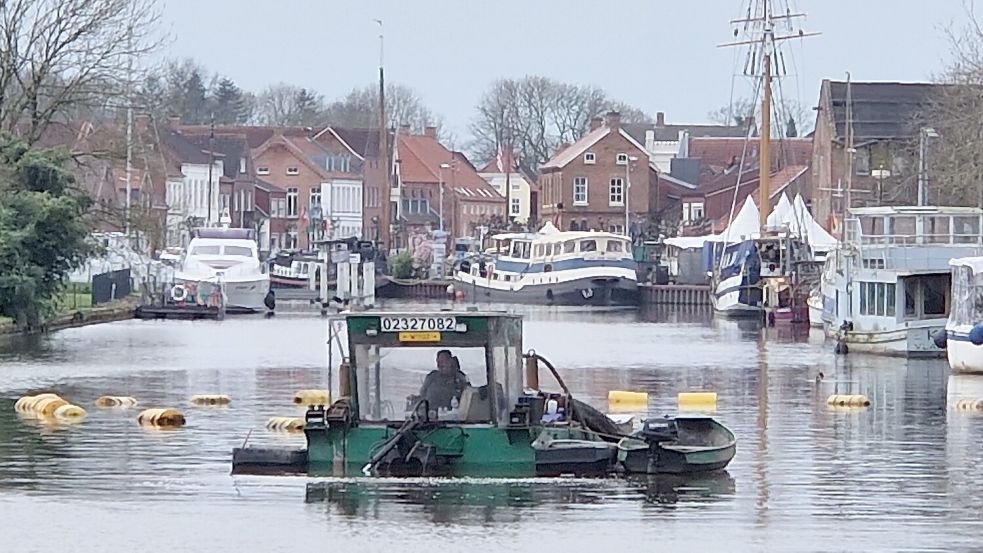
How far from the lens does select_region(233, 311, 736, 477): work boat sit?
2514 centimetres

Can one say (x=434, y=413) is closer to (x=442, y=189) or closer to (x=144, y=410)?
(x=144, y=410)

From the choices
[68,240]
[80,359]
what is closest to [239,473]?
[80,359]

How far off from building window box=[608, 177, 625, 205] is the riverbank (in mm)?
63455

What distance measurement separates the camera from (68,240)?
59.4m

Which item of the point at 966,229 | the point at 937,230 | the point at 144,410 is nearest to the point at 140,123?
the point at 937,230

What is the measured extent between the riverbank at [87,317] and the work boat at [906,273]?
22502 mm

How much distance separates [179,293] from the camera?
81.1 metres

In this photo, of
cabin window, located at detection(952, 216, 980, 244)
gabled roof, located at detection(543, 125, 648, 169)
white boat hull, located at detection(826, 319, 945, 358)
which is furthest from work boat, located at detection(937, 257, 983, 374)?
gabled roof, located at detection(543, 125, 648, 169)

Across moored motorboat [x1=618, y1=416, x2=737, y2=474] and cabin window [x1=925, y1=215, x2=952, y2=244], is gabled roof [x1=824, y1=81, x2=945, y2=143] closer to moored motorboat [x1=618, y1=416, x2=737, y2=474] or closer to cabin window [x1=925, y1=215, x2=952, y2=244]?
cabin window [x1=925, y1=215, x2=952, y2=244]

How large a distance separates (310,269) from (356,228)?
6637cm

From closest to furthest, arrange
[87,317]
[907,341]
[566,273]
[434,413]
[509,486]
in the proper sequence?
[509,486], [434,413], [907,341], [87,317], [566,273]

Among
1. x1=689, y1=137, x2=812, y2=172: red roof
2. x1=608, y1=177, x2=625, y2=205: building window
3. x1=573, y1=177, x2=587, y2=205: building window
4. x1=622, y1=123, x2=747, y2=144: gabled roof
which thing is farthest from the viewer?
x1=622, y1=123, x2=747, y2=144: gabled roof

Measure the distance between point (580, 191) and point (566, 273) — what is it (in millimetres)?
39328

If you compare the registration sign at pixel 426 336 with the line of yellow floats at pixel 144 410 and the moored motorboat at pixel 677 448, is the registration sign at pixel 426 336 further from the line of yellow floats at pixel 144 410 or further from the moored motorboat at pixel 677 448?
the line of yellow floats at pixel 144 410
